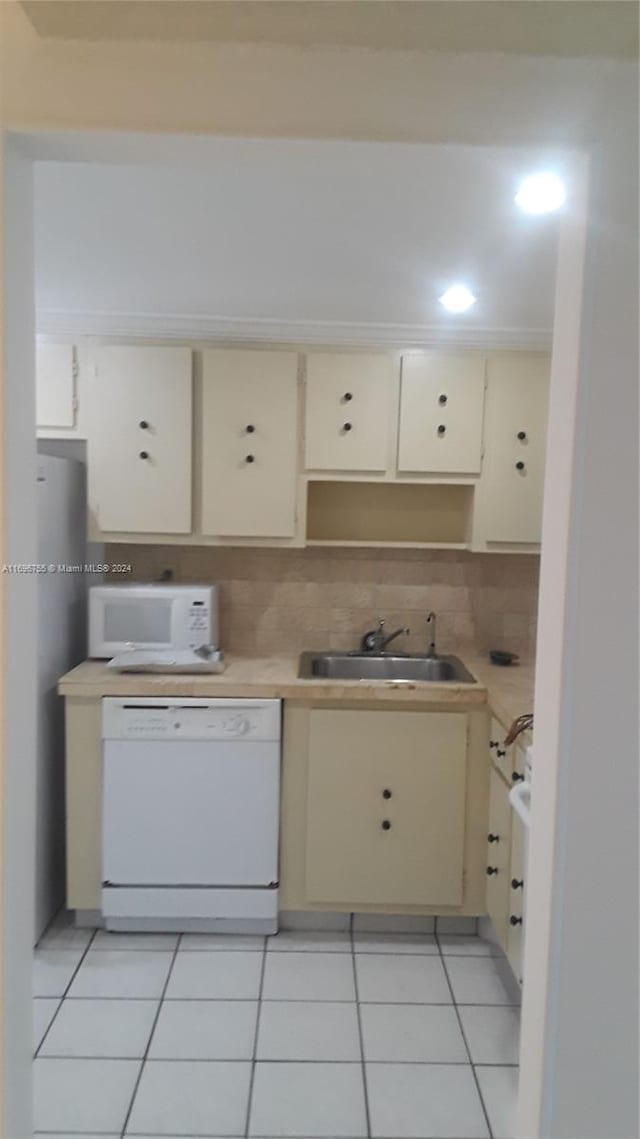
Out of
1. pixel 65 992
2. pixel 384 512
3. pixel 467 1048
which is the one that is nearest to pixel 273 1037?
pixel 467 1048

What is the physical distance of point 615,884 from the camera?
1067mm

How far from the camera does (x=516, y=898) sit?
204cm

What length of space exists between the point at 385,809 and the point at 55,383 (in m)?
1.99

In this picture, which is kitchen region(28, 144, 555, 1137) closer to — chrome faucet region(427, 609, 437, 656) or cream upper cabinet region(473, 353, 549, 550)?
cream upper cabinet region(473, 353, 549, 550)

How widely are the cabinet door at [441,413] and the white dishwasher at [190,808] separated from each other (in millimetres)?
1112

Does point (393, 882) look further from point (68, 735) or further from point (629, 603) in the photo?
point (629, 603)

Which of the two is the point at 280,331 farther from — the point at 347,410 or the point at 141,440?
the point at 141,440

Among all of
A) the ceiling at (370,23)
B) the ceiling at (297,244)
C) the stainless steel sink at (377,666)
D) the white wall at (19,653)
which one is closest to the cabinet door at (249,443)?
the ceiling at (297,244)

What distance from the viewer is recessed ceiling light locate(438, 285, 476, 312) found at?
6.97ft

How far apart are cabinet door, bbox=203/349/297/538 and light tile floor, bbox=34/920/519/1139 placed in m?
1.54

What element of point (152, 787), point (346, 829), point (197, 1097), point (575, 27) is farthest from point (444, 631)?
point (575, 27)

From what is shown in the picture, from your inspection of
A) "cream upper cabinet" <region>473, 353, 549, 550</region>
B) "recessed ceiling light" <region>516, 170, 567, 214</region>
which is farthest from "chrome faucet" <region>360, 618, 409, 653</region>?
"recessed ceiling light" <region>516, 170, 567, 214</region>

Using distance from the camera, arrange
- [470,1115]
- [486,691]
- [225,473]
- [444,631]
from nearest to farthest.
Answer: [470,1115] → [486,691] → [225,473] → [444,631]

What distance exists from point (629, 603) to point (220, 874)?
1921 millimetres
